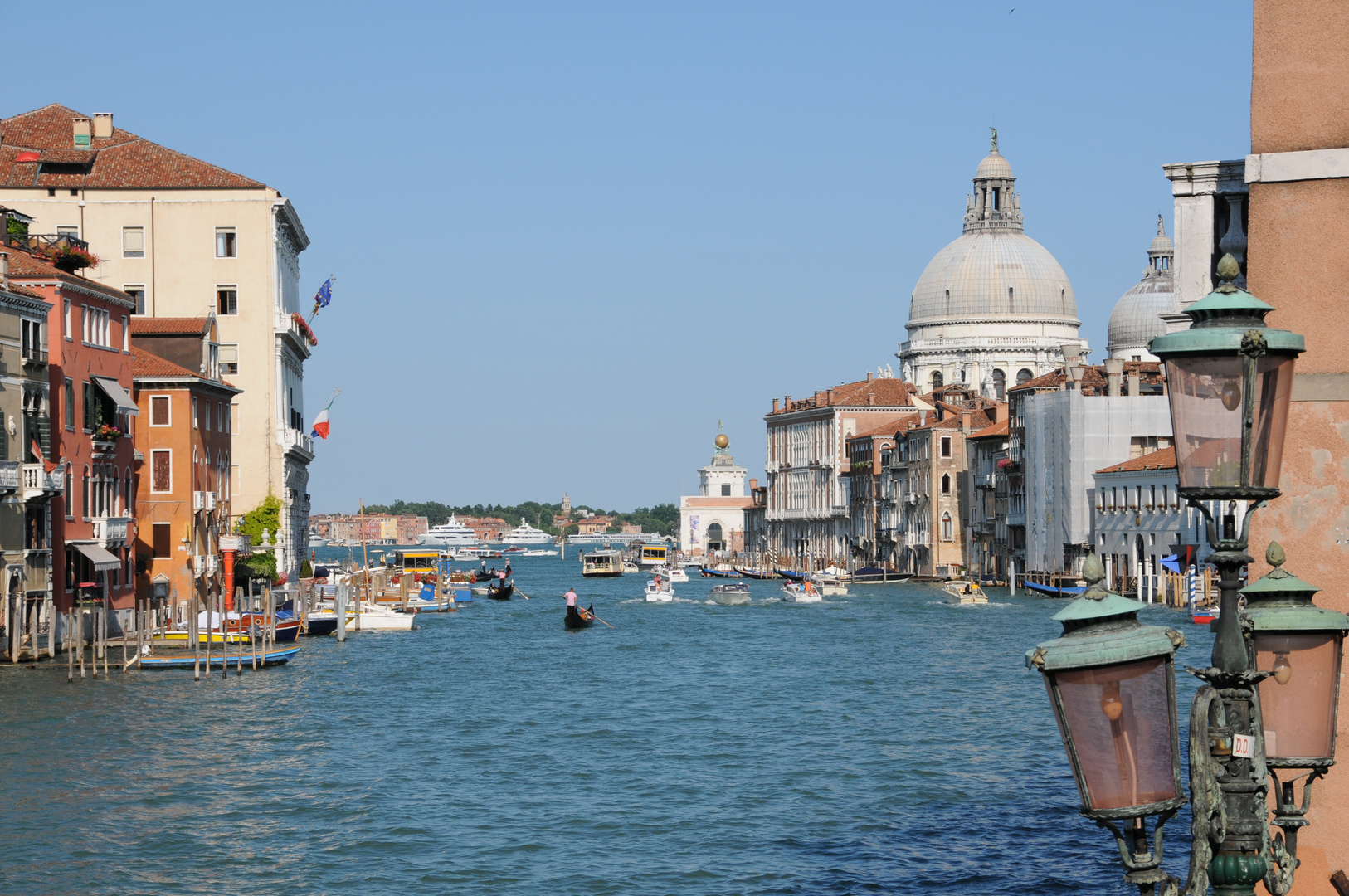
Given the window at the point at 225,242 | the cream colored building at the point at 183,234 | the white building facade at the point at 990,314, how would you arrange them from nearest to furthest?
the cream colored building at the point at 183,234, the window at the point at 225,242, the white building facade at the point at 990,314

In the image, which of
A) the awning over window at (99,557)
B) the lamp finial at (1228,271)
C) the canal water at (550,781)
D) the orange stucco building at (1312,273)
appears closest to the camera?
the lamp finial at (1228,271)

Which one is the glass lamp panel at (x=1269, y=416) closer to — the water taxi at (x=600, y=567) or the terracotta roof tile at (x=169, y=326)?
the terracotta roof tile at (x=169, y=326)

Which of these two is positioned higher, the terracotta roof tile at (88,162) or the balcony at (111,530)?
the terracotta roof tile at (88,162)

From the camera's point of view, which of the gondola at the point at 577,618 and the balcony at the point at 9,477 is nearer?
the balcony at the point at 9,477

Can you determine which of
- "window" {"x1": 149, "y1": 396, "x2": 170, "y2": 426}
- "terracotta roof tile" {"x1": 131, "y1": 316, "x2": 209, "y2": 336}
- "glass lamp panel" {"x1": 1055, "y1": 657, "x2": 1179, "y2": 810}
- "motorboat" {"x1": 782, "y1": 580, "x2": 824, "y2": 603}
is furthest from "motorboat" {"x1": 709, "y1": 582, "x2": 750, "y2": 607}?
"glass lamp panel" {"x1": 1055, "y1": 657, "x2": 1179, "y2": 810}

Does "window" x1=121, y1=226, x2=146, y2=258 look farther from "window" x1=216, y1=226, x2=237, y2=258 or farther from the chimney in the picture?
the chimney

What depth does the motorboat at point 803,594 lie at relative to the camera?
6049 cm

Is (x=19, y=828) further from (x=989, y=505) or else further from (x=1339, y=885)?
(x=989, y=505)

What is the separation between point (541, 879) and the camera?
13.5m

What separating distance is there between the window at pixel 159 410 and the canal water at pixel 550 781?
5343 millimetres

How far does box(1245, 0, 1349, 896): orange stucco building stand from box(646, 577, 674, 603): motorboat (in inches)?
2051

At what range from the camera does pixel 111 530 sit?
30266 millimetres

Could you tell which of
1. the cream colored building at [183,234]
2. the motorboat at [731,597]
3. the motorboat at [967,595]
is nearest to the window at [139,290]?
the cream colored building at [183,234]

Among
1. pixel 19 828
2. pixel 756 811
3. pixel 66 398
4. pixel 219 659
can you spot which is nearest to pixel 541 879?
pixel 756 811
